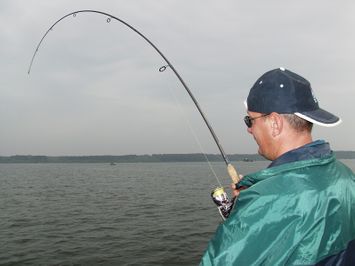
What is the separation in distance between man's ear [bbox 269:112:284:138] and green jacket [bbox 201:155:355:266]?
0.43 m

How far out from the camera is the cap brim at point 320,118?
220 cm

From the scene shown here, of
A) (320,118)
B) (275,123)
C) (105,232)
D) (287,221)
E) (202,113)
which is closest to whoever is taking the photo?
(287,221)

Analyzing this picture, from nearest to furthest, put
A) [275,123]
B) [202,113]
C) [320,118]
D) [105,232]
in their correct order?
[320,118]
[275,123]
[202,113]
[105,232]

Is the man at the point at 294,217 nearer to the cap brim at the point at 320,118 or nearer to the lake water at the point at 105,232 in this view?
the cap brim at the point at 320,118

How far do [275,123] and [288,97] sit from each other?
0.20m

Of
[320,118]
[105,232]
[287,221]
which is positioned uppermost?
[320,118]

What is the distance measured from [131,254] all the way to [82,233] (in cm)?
434

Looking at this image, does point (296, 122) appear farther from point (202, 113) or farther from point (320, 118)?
point (202, 113)

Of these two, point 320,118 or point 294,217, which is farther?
point 320,118

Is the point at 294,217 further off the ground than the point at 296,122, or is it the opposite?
the point at 296,122

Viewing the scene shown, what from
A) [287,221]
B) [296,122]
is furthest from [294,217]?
[296,122]

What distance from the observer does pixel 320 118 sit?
222 cm

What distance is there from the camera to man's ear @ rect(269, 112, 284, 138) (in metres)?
2.30

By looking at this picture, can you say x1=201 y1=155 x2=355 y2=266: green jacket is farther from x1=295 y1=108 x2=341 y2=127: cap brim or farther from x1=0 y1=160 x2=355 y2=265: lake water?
x1=0 y1=160 x2=355 y2=265: lake water
